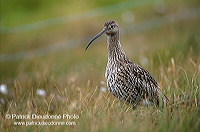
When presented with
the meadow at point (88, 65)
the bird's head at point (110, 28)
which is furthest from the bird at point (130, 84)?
the bird's head at point (110, 28)

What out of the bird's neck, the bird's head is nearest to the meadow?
the bird's neck

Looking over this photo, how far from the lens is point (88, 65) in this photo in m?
8.73

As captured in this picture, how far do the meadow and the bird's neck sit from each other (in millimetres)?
379

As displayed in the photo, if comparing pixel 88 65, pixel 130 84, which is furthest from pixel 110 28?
pixel 88 65

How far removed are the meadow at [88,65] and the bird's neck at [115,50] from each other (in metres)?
0.38

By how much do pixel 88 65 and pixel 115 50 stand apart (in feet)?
7.91

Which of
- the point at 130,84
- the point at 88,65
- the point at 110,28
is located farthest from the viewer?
the point at 88,65

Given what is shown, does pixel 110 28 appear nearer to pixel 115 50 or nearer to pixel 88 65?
pixel 115 50

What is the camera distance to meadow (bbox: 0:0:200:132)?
4766 millimetres

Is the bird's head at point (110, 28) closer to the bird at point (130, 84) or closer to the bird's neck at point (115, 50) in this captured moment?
the bird's neck at point (115, 50)

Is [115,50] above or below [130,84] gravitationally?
above

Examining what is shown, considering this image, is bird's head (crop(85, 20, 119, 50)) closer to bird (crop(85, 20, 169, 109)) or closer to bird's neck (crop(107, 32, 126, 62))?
bird's neck (crop(107, 32, 126, 62))

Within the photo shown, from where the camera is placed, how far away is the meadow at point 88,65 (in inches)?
188

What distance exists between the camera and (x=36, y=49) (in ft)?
42.7
